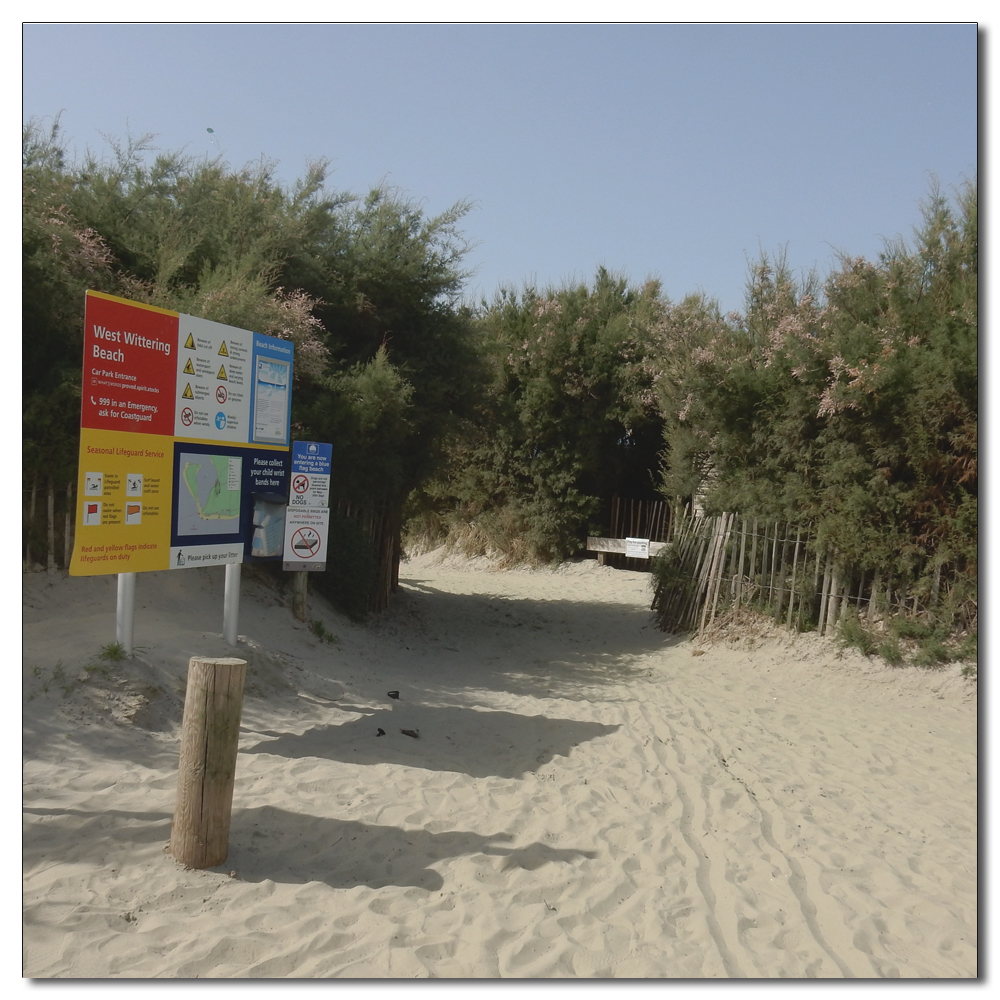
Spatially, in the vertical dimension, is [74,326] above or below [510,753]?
above

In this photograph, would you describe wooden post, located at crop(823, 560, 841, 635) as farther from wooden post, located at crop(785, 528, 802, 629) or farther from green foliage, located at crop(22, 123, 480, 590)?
green foliage, located at crop(22, 123, 480, 590)

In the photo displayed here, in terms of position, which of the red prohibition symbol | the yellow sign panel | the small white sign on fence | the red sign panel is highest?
the red sign panel

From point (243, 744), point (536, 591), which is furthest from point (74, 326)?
point (536, 591)

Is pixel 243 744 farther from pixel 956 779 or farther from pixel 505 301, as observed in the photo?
pixel 505 301

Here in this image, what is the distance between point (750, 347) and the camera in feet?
37.6

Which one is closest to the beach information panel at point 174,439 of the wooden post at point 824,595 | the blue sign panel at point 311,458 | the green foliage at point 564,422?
the blue sign panel at point 311,458

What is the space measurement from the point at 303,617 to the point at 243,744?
3.51m

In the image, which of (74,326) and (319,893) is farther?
(74,326)

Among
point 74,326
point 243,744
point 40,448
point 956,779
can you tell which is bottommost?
point 956,779

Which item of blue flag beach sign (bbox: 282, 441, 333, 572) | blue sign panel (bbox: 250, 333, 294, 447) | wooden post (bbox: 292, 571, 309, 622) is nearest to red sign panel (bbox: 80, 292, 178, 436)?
blue sign panel (bbox: 250, 333, 294, 447)

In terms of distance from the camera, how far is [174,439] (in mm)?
6164

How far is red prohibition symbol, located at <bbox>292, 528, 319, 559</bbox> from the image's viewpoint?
8328 mm

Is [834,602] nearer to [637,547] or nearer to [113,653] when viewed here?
[113,653]

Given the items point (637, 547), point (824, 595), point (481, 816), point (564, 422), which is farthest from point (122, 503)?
point (564, 422)
